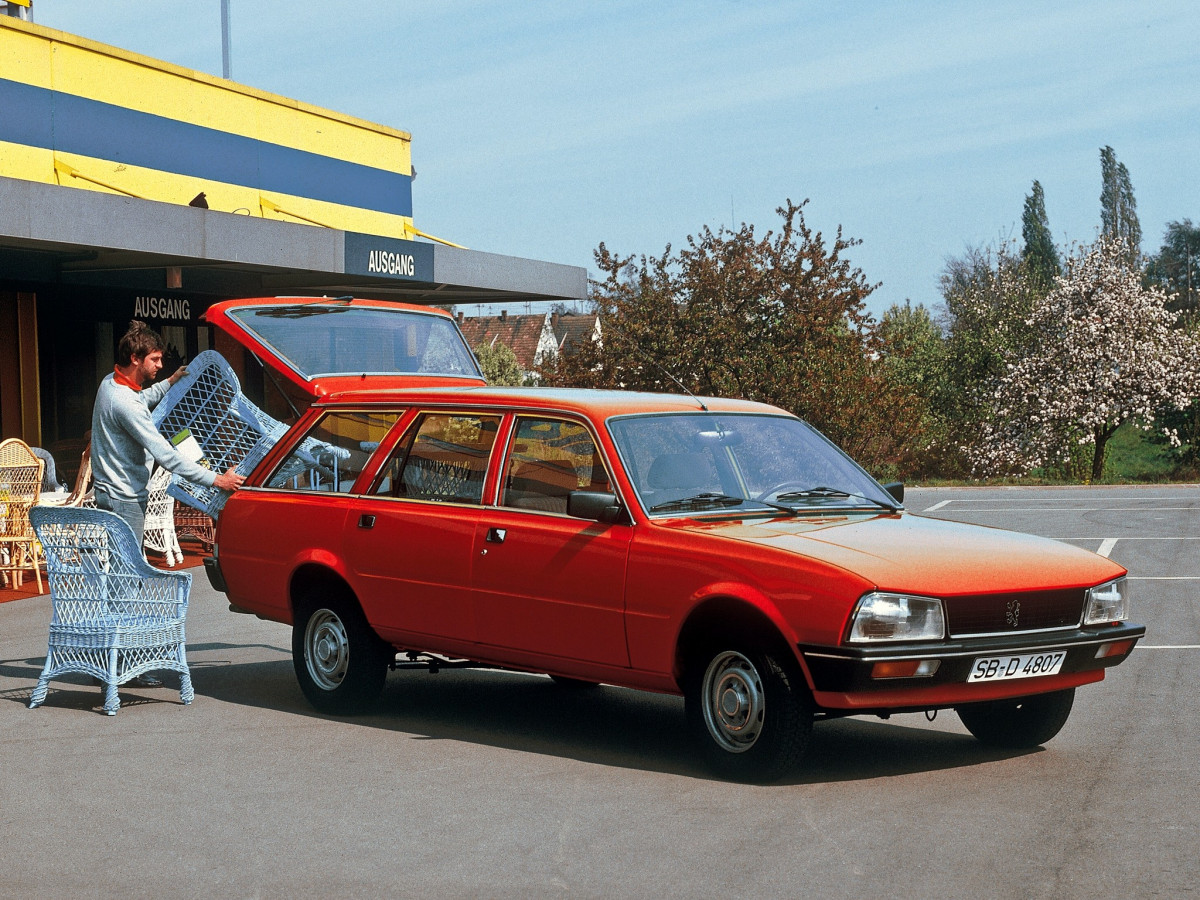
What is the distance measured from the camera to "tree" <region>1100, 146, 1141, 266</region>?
99.9 m

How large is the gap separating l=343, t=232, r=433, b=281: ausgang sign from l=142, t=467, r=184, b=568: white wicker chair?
5.01m

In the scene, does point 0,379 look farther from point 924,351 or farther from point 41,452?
point 924,351

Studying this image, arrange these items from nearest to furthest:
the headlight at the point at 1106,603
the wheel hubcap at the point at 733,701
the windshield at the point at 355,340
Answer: the wheel hubcap at the point at 733,701, the headlight at the point at 1106,603, the windshield at the point at 355,340

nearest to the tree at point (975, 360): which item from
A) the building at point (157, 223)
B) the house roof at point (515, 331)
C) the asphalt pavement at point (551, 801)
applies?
the building at point (157, 223)

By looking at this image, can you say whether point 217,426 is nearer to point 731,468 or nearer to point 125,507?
point 125,507

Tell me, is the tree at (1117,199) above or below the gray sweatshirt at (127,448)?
above

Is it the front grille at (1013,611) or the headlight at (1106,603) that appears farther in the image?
the headlight at (1106,603)

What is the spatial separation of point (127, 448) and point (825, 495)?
4.27 meters

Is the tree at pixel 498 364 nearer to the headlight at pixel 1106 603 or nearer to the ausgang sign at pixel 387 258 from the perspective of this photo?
the ausgang sign at pixel 387 258

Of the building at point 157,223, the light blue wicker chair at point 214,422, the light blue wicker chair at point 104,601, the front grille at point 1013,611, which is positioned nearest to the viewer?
the front grille at point 1013,611

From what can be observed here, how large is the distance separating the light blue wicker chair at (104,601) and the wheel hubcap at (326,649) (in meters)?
0.73

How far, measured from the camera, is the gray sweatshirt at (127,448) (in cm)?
916

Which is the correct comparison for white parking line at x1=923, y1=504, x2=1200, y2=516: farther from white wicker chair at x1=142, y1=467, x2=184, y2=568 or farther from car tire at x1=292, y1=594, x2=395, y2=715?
car tire at x1=292, y1=594, x2=395, y2=715

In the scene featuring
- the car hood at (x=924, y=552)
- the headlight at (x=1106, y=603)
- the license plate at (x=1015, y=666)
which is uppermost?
the car hood at (x=924, y=552)
